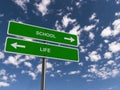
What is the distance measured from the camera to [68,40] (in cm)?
629

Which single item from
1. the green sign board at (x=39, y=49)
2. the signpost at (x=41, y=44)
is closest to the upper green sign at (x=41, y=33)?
the signpost at (x=41, y=44)

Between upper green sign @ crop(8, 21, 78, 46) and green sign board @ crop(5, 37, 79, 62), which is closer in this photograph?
green sign board @ crop(5, 37, 79, 62)

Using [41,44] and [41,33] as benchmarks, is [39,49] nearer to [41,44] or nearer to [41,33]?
[41,44]

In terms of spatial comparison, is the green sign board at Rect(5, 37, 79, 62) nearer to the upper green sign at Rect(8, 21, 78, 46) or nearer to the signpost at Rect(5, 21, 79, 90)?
the signpost at Rect(5, 21, 79, 90)

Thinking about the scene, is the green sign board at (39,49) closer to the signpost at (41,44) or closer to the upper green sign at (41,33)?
the signpost at (41,44)

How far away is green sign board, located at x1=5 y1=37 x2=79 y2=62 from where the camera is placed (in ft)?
17.7

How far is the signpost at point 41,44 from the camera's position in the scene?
5449mm

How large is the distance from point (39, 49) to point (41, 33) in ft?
2.03

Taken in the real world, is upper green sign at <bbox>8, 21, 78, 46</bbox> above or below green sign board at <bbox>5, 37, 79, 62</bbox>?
above

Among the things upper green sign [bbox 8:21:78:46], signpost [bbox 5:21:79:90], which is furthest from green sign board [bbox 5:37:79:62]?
upper green sign [bbox 8:21:78:46]

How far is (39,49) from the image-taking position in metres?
5.66

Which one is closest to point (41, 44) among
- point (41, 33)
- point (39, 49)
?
point (39, 49)

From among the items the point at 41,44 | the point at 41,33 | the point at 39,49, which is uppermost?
the point at 41,33

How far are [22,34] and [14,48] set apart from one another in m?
0.57
